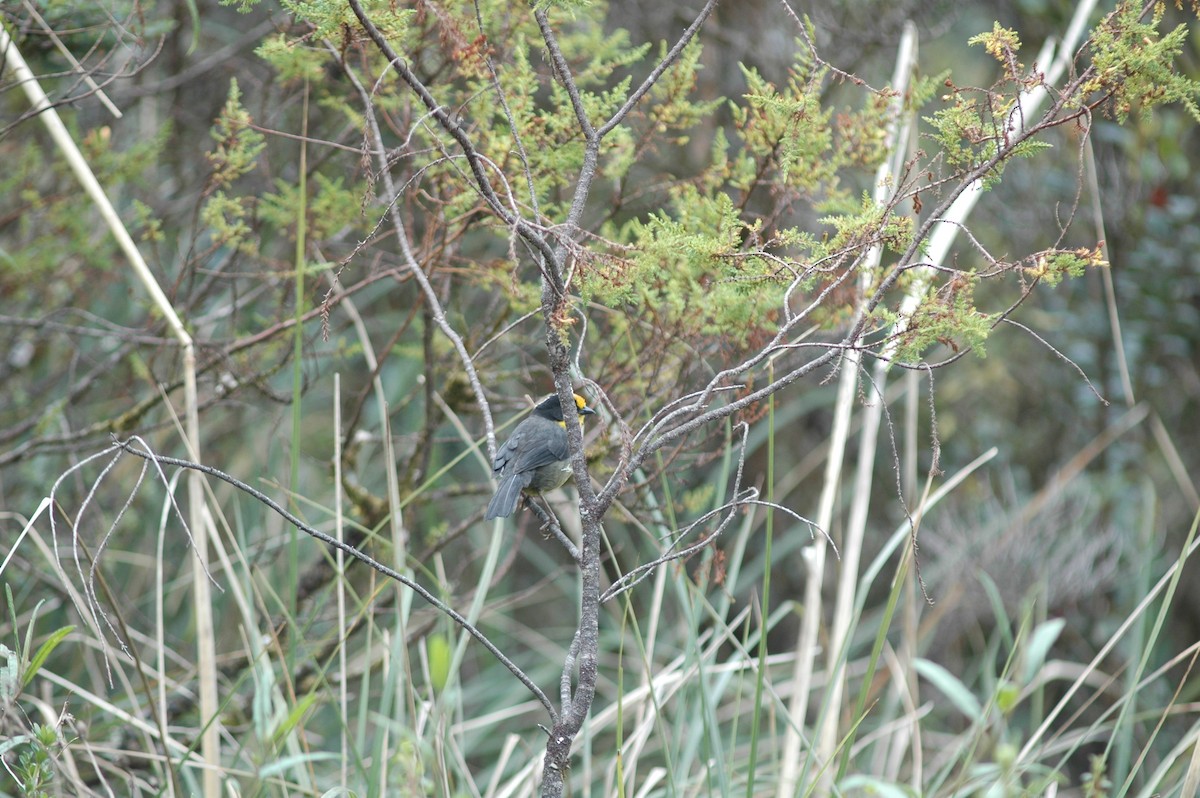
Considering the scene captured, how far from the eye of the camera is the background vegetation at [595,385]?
179cm

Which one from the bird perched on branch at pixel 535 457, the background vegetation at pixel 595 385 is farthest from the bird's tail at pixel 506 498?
the background vegetation at pixel 595 385

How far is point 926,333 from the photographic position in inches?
65.1

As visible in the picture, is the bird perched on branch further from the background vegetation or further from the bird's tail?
the background vegetation

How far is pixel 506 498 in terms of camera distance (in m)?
3.00

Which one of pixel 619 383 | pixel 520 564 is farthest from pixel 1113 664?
pixel 619 383

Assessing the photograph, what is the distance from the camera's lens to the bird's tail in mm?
2908

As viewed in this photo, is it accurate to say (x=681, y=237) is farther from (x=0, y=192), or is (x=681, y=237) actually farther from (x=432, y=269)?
(x=0, y=192)

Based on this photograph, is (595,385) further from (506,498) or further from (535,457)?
(535,457)

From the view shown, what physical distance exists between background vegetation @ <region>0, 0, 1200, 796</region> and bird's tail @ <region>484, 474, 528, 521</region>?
0.14 meters

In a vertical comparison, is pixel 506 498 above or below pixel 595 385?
below

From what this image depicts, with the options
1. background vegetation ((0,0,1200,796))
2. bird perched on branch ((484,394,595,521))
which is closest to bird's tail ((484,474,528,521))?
bird perched on branch ((484,394,595,521))

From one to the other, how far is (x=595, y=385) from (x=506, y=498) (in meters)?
1.36

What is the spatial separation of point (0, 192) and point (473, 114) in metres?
1.93

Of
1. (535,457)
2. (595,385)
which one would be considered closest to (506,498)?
(535,457)
